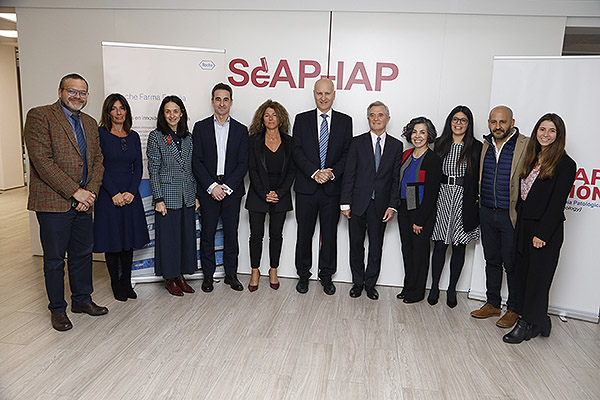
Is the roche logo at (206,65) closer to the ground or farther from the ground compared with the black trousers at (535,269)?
farther from the ground

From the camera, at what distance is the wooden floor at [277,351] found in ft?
8.98

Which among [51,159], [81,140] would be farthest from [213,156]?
[51,159]

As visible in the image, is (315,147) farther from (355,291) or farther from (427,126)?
(355,291)

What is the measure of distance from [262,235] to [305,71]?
5.61ft

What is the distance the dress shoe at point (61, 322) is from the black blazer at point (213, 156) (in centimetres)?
150

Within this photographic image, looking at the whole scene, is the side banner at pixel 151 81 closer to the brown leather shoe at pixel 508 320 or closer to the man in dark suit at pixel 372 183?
the man in dark suit at pixel 372 183

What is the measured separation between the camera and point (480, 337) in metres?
3.52

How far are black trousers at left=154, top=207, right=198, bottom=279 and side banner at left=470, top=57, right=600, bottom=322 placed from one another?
3.04 m

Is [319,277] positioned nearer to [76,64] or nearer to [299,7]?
[299,7]

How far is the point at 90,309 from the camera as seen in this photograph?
12.1 feet

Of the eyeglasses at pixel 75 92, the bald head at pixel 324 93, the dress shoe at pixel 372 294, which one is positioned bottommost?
the dress shoe at pixel 372 294

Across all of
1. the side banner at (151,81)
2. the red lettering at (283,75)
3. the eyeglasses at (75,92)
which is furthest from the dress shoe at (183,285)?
the red lettering at (283,75)

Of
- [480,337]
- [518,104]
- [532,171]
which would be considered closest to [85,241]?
[480,337]

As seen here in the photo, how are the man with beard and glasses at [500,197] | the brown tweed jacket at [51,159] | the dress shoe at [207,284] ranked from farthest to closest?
the dress shoe at [207,284], the man with beard and glasses at [500,197], the brown tweed jacket at [51,159]
